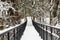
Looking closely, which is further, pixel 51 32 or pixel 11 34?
pixel 51 32

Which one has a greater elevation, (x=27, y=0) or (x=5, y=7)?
(x=5, y=7)

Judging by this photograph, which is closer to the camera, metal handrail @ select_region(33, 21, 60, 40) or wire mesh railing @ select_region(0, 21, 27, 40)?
wire mesh railing @ select_region(0, 21, 27, 40)

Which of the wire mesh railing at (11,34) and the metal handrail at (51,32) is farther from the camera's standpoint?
the metal handrail at (51,32)

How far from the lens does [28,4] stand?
6644 cm

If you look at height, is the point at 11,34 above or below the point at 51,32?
above

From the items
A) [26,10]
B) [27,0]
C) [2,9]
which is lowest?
[26,10]

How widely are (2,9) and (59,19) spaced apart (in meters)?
5.52

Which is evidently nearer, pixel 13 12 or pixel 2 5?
pixel 2 5

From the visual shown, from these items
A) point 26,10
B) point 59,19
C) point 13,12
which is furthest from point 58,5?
point 26,10

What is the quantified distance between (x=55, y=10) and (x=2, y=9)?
5903 millimetres

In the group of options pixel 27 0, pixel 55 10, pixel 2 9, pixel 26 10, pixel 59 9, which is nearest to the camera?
pixel 2 9

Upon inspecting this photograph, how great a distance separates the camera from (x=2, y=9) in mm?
15875

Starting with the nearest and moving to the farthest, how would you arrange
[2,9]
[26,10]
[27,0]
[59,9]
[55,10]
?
[2,9]
[59,9]
[55,10]
[27,0]
[26,10]

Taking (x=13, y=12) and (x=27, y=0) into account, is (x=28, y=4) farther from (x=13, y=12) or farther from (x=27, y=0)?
Answer: (x=13, y=12)
